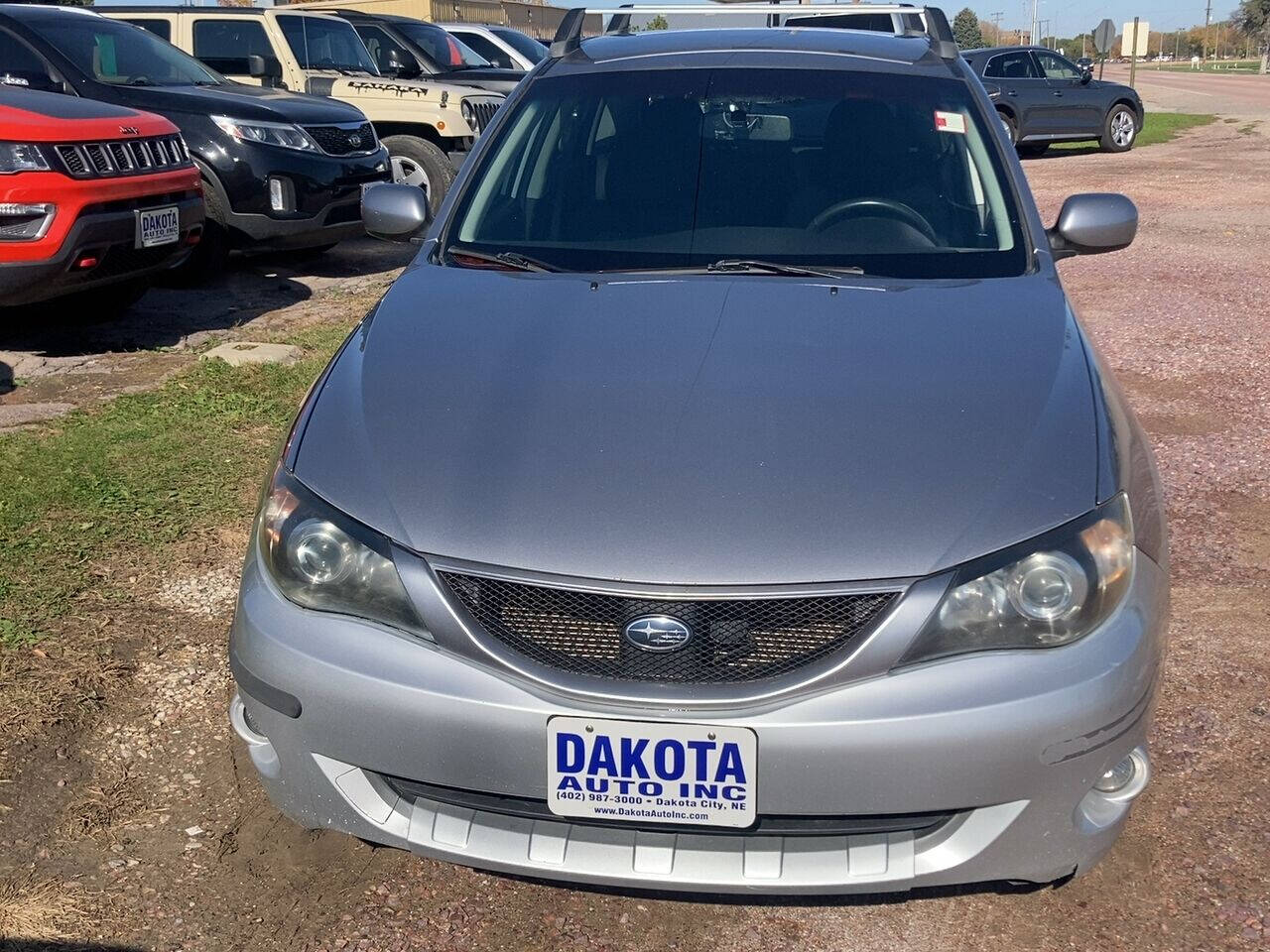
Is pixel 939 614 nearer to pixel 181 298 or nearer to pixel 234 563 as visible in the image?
pixel 234 563

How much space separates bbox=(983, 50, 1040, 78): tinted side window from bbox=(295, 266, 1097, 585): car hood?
63.8 ft

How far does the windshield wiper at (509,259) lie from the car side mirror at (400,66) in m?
9.80

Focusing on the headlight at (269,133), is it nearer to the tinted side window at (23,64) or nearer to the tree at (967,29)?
the tinted side window at (23,64)

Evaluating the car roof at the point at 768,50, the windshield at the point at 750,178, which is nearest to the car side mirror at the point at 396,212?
the windshield at the point at 750,178

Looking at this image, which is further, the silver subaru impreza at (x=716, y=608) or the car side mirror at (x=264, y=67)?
the car side mirror at (x=264, y=67)

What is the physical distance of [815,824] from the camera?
2.22 m

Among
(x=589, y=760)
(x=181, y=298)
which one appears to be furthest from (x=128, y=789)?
(x=181, y=298)

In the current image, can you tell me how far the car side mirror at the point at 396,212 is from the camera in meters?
3.90

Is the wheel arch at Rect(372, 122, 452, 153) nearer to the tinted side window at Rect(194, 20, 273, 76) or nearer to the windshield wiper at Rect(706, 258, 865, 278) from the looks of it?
the tinted side window at Rect(194, 20, 273, 76)

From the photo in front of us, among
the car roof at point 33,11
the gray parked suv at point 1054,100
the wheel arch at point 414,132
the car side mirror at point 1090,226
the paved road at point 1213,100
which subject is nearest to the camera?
the car side mirror at point 1090,226

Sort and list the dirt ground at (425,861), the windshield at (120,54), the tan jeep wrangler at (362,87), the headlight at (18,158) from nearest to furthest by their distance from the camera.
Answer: the dirt ground at (425,861), the headlight at (18,158), the windshield at (120,54), the tan jeep wrangler at (362,87)

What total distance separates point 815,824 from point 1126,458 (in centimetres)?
94

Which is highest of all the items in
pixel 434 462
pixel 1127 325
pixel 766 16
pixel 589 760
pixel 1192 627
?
pixel 766 16

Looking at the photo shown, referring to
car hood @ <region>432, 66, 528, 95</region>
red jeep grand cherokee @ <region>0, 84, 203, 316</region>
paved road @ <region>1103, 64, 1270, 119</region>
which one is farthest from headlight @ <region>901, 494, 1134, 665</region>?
paved road @ <region>1103, 64, 1270, 119</region>
